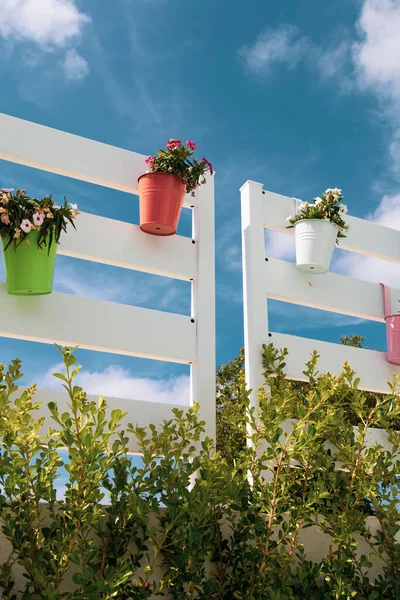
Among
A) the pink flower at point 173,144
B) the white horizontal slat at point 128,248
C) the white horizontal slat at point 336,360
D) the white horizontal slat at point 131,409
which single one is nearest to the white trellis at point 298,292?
the white horizontal slat at point 336,360

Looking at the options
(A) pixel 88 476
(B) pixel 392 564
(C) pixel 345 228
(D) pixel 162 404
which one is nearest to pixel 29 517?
(A) pixel 88 476

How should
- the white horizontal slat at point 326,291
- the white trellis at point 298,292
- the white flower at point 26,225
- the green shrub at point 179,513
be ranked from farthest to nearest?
1. the white horizontal slat at point 326,291
2. the white trellis at point 298,292
3. the white flower at point 26,225
4. the green shrub at point 179,513

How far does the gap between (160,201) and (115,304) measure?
1.86ft

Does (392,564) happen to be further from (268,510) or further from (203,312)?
(203,312)

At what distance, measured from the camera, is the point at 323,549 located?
115 inches

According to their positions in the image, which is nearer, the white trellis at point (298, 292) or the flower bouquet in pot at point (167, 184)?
the flower bouquet in pot at point (167, 184)

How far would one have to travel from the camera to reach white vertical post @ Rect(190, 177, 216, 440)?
3256 mm

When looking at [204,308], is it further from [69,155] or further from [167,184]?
[69,155]

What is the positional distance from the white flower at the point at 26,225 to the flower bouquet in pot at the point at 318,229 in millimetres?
1618

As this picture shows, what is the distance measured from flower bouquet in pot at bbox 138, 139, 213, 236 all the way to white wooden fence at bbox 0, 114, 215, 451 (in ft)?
0.46

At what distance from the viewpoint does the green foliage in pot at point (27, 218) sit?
2895 mm

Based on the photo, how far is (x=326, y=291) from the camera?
3.99 m

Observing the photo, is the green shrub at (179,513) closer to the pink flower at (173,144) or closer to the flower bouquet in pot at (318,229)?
the flower bouquet in pot at (318,229)

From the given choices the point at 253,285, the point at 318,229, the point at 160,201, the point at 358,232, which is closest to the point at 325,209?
the point at 318,229
